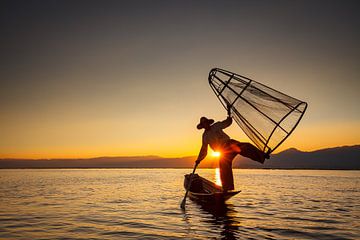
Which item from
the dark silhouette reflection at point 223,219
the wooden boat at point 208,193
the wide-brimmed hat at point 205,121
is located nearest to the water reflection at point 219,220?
the dark silhouette reflection at point 223,219

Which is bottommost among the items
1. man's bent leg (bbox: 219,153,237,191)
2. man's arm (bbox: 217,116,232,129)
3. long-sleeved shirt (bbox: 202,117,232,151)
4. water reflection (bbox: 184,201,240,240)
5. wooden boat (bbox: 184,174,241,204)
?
water reflection (bbox: 184,201,240,240)

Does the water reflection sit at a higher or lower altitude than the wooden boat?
lower

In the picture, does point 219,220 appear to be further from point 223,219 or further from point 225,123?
point 225,123

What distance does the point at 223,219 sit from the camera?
15969mm

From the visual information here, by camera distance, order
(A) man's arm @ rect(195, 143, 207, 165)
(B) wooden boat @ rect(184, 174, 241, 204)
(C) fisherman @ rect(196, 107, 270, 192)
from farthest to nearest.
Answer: (B) wooden boat @ rect(184, 174, 241, 204) → (A) man's arm @ rect(195, 143, 207, 165) → (C) fisherman @ rect(196, 107, 270, 192)

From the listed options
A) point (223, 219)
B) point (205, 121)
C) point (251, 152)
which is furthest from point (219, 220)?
point (205, 121)

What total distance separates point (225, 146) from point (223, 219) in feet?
13.0

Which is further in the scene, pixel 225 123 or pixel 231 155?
pixel 225 123

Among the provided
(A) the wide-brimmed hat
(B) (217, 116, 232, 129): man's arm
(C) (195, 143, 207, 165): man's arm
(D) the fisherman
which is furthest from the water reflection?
(A) the wide-brimmed hat

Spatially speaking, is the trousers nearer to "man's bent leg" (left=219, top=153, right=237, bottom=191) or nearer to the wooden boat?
"man's bent leg" (left=219, top=153, right=237, bottom=191)

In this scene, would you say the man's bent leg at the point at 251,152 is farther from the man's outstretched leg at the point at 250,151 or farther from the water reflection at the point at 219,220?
the water reflection at the point at 219,220

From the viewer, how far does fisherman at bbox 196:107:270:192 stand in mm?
13914

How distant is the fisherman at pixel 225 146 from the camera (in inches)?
548

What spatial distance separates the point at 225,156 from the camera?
1548 cm
